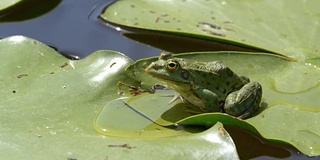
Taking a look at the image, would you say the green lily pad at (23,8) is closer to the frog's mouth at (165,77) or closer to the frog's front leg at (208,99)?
the frog's mouth at (165,77)

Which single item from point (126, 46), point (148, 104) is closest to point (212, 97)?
point (148, 104)

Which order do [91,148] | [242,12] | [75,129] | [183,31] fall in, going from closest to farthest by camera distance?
[91,148], [75,129], [183,31], [242,12]

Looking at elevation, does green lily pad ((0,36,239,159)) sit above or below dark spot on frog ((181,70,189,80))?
below

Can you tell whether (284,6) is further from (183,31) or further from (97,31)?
(97,31)

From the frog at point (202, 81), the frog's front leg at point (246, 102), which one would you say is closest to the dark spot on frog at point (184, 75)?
the frog at point (202, 81)

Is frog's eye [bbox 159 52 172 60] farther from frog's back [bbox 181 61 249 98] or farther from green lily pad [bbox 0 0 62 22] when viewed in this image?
green lily pad [bbox 0 0 62 22]

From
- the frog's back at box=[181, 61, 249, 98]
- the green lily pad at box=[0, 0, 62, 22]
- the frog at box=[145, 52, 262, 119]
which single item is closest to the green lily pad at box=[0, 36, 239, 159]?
the frog at box=[145, 52, 262, 119]
